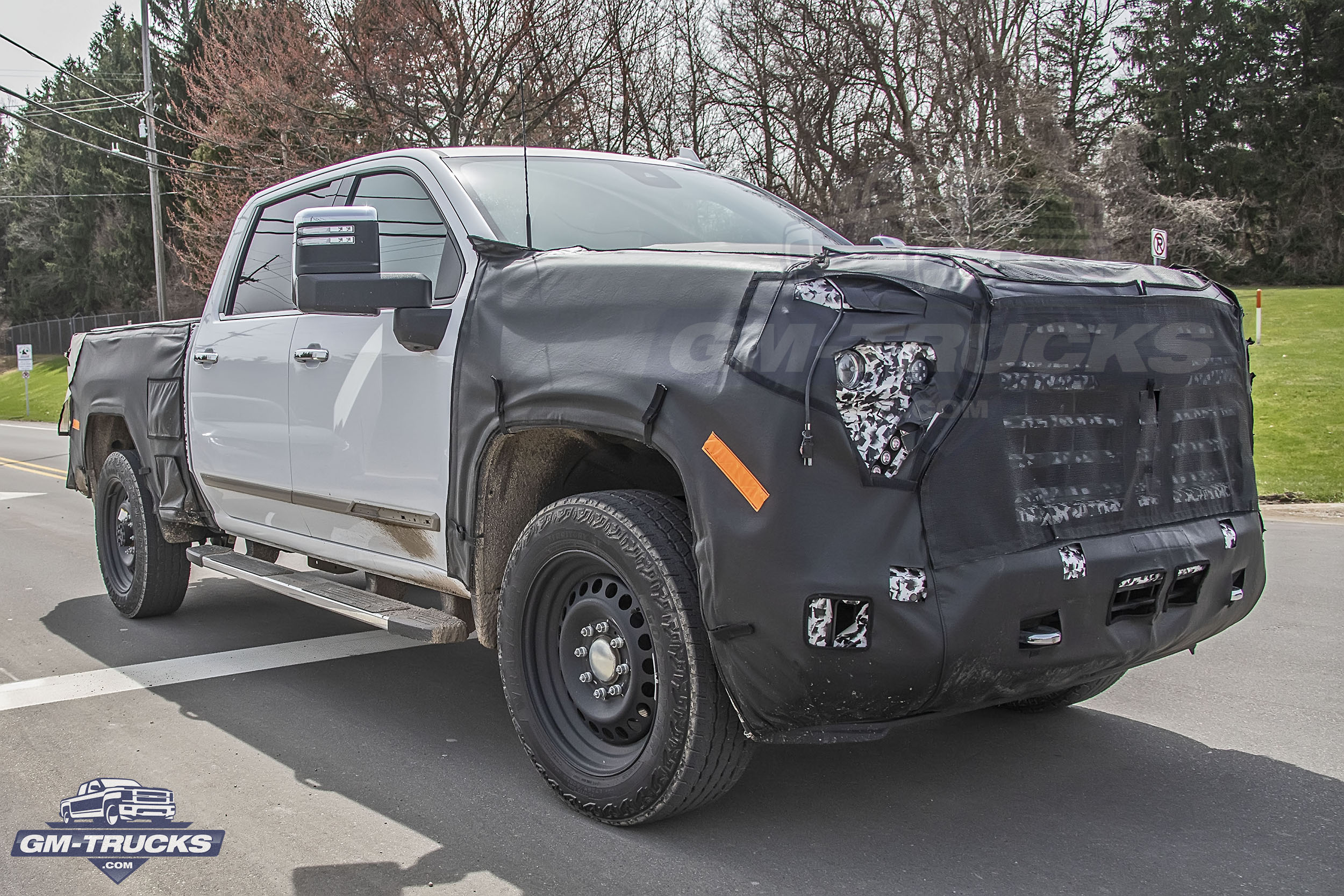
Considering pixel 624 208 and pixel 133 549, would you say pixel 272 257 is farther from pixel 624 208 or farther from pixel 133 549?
pixel 133 549

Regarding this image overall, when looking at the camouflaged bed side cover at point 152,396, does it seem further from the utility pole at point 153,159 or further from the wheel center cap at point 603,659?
the utility pole at point 153,159

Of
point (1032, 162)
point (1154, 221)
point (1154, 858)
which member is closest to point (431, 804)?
point (1154, 858)

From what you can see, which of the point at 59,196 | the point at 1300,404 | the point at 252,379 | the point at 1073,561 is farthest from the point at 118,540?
the point at 59,196

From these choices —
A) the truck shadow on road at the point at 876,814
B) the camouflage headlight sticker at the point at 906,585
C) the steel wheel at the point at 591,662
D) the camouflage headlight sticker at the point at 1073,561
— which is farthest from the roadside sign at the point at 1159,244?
the camouflage headlight sticker at the point at 906,585

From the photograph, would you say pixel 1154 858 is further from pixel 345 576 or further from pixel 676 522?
pixel 345 576

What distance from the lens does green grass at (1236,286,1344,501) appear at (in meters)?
11.7

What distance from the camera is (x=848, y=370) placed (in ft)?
9.52

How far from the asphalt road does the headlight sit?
1321 millimetres

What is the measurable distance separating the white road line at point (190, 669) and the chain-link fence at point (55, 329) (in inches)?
2137

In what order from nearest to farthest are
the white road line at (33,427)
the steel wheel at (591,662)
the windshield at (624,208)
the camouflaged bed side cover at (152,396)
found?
the steel wheel at (591,662) < the windshield at (624,208) < the camouflaged bed side cover at (152,396) < the white road line at (33,427)

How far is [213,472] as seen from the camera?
575 centimetres

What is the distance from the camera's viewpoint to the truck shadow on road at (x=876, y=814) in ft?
10.5

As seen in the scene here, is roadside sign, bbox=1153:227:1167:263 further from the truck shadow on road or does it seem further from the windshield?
the truck shadow on road

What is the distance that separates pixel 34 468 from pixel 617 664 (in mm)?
16552
